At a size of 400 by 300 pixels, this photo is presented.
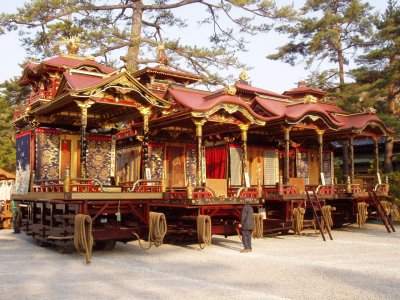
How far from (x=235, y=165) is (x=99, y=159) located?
6.22m

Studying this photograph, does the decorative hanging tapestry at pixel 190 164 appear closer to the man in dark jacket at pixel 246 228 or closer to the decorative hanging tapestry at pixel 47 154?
the decorative hanging tapestry at pixel 47 154

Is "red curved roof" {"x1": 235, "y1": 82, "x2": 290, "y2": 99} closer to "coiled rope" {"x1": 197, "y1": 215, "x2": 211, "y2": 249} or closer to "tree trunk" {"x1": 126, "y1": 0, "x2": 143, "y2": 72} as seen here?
"tree trunk" {"x1": 126, "y1": 0, "x2": 143, "y2": 72}

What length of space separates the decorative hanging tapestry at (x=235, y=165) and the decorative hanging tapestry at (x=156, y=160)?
10.7ft

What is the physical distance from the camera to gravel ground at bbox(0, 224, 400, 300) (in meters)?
8.12

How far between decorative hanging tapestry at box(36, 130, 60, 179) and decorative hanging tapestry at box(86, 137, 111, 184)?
123 centimetres

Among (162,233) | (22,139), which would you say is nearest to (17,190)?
(22,139)

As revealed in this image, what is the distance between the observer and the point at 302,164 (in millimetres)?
24703

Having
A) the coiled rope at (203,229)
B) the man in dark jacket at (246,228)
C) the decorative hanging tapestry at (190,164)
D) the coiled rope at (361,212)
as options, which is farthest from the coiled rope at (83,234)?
the coiled rope at (361,212)

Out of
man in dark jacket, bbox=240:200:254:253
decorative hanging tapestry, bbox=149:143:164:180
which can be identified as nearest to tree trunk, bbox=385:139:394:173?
decorative hanging tapestry, bbox=149:143:164:180

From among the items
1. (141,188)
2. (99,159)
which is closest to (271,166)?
(99,159)

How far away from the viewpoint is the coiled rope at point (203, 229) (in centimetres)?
1416

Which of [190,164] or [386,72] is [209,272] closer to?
[190,164]

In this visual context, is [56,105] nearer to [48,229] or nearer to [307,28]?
[48,229]

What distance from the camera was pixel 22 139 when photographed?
18672mm
